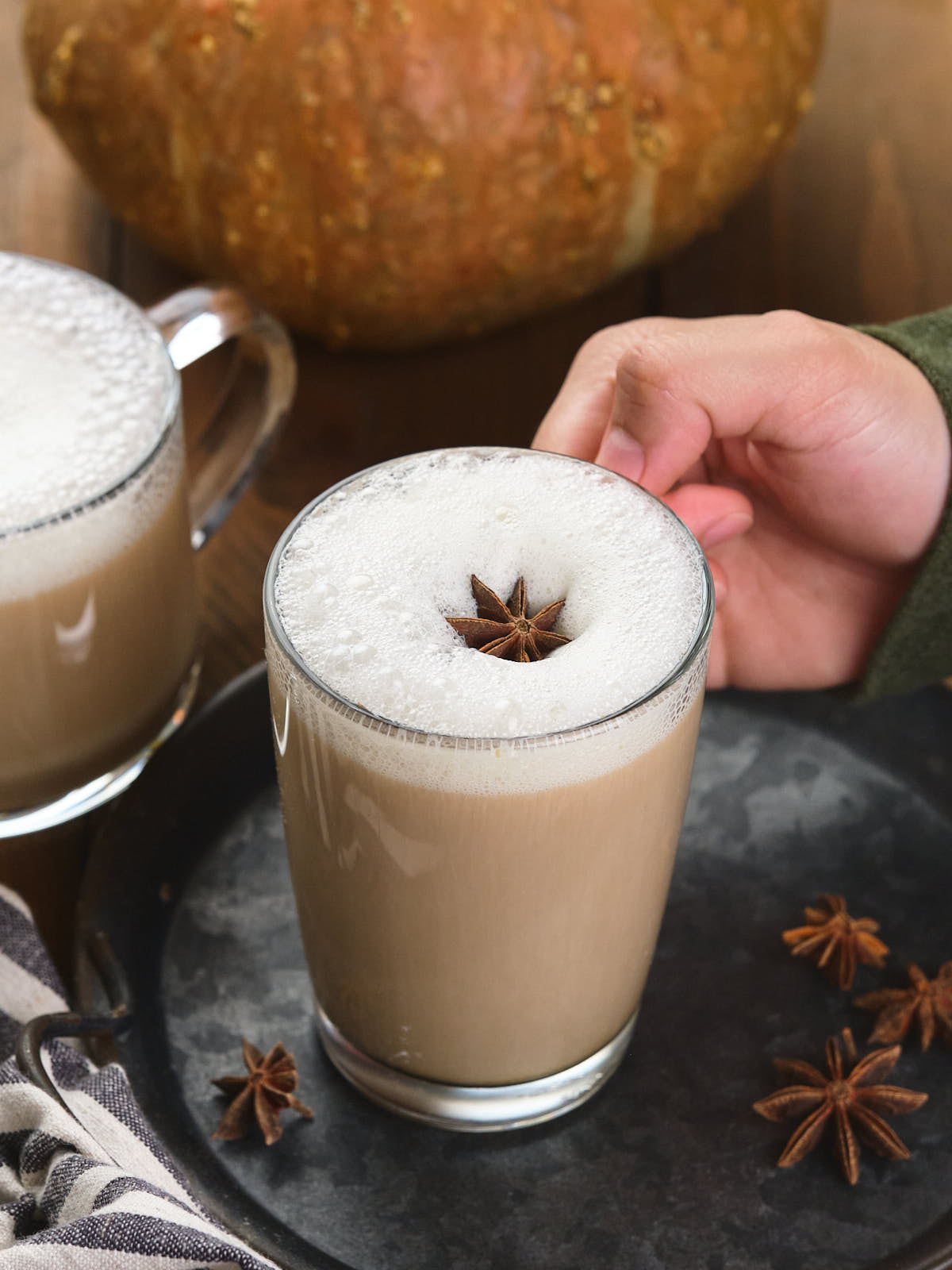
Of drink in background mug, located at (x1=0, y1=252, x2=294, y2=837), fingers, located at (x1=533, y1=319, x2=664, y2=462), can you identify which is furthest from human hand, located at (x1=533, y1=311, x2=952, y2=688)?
drink in background mug, located at (x1=0, y1=252, x2=294, y2=837)

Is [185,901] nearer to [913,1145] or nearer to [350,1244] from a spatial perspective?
[350,1244]

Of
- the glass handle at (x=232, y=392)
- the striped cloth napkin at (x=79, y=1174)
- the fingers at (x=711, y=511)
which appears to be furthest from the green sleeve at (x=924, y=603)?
the striped cloth napkin at (x=79, y=1174)

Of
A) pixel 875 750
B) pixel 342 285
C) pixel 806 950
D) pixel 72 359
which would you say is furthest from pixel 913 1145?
pixel 342 285

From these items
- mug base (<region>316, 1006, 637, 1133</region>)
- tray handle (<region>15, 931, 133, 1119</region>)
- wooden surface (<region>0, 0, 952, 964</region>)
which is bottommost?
mug base (<region>316, 1006, 637, 1133</region>)

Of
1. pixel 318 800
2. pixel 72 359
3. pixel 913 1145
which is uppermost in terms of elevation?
pixel 72 359

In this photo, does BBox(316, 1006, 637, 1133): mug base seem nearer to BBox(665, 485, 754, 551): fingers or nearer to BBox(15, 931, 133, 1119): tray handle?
BBox(15, 931, 133, 1119): tray handle

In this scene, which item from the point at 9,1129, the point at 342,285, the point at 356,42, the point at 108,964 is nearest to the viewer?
the point at 9,1129

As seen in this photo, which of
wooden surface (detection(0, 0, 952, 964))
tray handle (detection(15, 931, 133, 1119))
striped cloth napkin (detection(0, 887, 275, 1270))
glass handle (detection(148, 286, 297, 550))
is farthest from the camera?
wooden surface (detection(0, 0, 952, 964))
